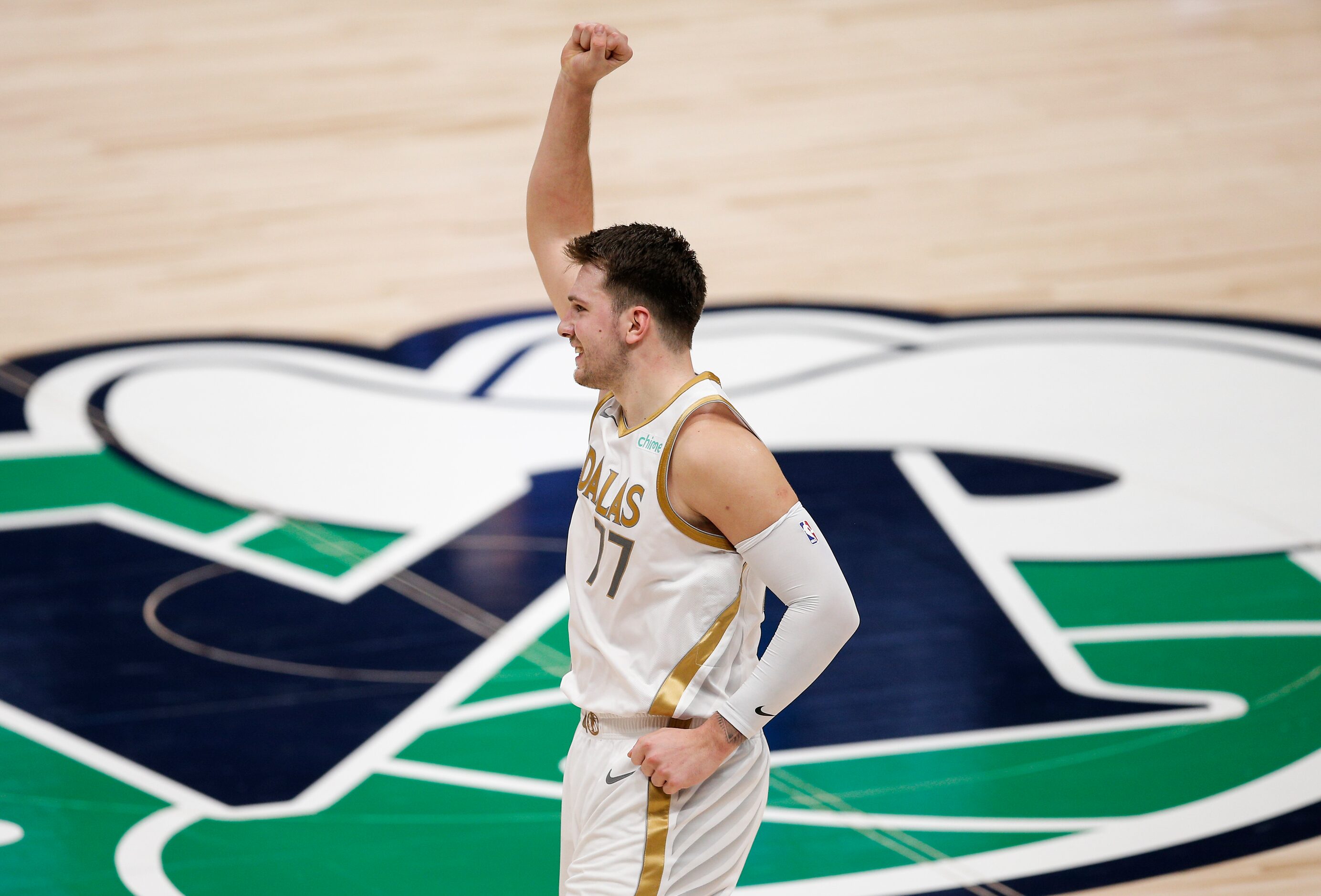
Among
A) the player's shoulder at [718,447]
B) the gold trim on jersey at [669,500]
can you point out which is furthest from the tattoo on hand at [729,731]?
the player's shoulder at [718,447]

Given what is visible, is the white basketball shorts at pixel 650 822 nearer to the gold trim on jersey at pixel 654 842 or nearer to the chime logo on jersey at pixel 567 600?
the gold trim on jersey at pixel 654 842

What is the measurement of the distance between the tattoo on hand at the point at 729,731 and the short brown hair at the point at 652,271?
0.60m

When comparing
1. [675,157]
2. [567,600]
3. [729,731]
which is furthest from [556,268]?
[675,157]

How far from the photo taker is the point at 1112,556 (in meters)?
4.52

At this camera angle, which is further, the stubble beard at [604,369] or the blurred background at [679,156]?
the blurred background at [679,156]

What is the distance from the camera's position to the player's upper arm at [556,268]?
263cm

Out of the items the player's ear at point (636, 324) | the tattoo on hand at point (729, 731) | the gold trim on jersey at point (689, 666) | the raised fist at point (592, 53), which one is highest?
the raised fist at point (592, 53)

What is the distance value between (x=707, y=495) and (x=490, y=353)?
11.8 ft

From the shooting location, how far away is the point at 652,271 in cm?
224

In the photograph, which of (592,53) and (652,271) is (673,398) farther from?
(592,53)

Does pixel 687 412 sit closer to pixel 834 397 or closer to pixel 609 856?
pixel 609 856

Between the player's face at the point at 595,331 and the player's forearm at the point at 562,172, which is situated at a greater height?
the player's forearm at the point at 562,172

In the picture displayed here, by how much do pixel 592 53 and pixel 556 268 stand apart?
39 cm

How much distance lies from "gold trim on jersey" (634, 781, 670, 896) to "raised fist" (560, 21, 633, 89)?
4.16ft
